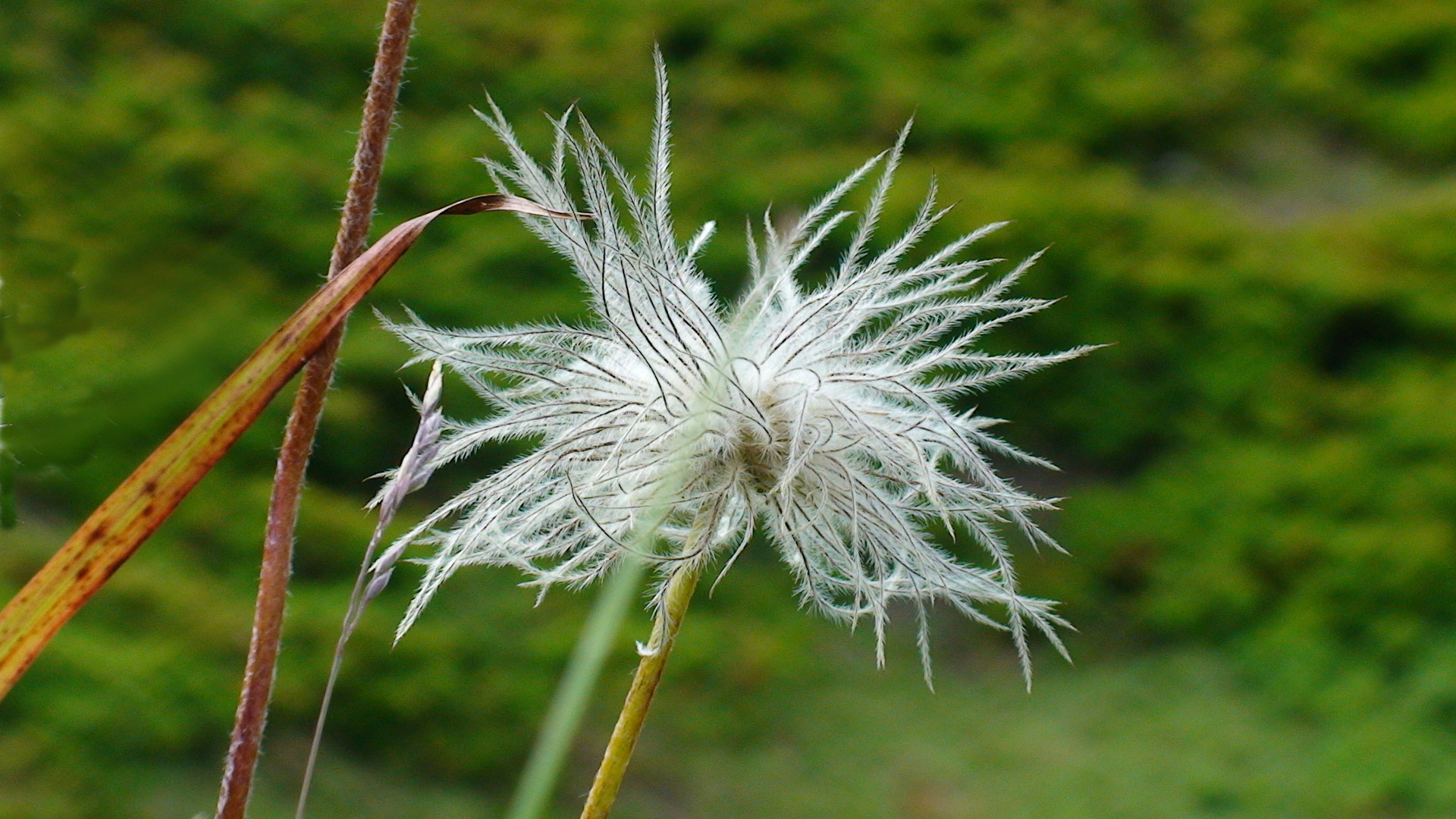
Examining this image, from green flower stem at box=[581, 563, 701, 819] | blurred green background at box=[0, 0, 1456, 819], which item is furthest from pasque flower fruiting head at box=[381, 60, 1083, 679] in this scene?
blurred green background at box=[0, 0, 1456, 819]

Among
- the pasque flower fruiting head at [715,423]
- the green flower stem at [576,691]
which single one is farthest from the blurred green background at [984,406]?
the green flower stem at [576,691]

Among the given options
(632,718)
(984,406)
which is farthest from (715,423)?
(984,406)

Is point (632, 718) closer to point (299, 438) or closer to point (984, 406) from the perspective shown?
point (299, 438)

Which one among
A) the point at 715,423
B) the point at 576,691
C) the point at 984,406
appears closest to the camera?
the point at 576,691

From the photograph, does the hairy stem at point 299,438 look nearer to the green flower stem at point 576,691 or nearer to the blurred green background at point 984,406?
the green flower stem at point 576,691

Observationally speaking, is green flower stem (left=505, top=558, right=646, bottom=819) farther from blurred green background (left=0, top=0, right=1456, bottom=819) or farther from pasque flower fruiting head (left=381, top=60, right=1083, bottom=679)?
blurred green background (left=0, top=0, right=1456, bottom=819)

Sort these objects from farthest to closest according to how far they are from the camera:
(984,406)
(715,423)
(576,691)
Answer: (984,406), (715,423), (576,691)
